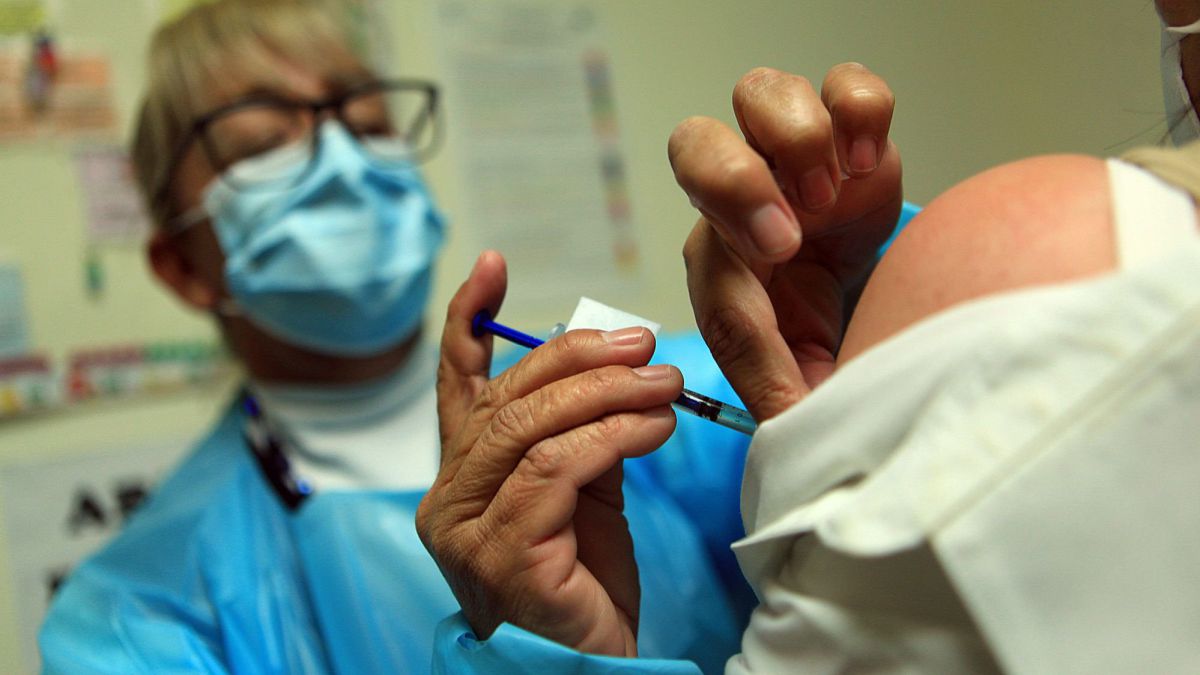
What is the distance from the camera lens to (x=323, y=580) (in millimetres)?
962

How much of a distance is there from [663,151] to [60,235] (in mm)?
1223

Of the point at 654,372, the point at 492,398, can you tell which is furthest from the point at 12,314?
the point at 654,372

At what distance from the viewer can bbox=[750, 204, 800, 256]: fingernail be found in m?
0.42

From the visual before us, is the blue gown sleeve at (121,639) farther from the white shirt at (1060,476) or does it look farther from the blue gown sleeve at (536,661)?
the white shirt at (1060,476)

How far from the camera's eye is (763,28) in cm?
57

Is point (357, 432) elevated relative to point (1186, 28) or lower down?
lower down

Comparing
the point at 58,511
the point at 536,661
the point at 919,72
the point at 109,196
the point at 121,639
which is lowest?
the point at 58,511

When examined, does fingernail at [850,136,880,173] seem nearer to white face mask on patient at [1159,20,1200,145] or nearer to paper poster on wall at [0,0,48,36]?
white face mask on patient at [1159,20,1200,145]

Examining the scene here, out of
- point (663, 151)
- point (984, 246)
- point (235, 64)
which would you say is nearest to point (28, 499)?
point (235, 64)

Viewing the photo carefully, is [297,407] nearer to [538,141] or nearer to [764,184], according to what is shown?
[538,141]

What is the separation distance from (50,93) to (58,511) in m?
Result: 0.71

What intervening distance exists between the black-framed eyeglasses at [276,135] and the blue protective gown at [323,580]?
441 millimetres

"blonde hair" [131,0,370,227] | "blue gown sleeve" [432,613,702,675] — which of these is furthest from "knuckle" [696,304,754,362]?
"blonde hair" [131,0,370,227]

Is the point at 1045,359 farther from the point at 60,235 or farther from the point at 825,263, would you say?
the point at 60,235
